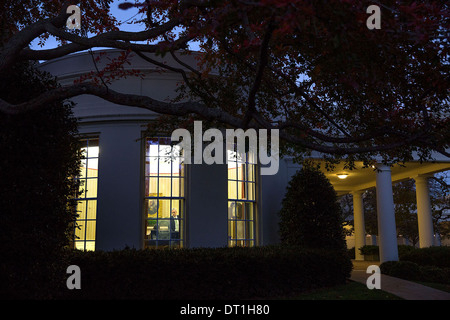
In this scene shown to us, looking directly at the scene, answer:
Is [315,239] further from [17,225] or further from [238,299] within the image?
[17,225]

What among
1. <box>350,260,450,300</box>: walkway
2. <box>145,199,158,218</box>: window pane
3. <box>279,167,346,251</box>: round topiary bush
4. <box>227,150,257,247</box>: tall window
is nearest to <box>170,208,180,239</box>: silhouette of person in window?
<box>145,199,158,218</box>: window pane

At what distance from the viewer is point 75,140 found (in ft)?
22.7

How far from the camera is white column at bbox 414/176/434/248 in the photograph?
17906mm

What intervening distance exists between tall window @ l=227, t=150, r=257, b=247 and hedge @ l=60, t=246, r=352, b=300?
2792mm

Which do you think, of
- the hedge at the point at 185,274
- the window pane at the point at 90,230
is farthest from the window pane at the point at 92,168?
the hedge at the point at 185,274

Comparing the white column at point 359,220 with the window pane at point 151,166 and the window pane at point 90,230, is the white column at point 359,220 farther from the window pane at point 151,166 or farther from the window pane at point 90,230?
the window pane at point 90,230

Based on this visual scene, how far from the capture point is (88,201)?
1135 cm

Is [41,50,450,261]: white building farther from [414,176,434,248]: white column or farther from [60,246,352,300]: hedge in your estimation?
[414,176,434,248]: white column

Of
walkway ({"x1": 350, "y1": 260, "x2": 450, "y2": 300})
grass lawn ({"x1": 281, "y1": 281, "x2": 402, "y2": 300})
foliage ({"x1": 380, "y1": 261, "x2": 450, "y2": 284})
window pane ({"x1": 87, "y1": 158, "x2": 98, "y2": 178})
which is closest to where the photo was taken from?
grass lawn ({"x1": 281, "y1": 281, "x2": 402, "y2": 300})

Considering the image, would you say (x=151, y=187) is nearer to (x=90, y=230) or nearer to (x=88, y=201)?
(x=88, y=201)

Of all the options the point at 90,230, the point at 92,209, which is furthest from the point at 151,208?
the point at 90,230

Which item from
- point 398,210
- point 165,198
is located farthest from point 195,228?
point 398,210

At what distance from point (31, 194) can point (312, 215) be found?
7.21 meters

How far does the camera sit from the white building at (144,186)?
11062mm
